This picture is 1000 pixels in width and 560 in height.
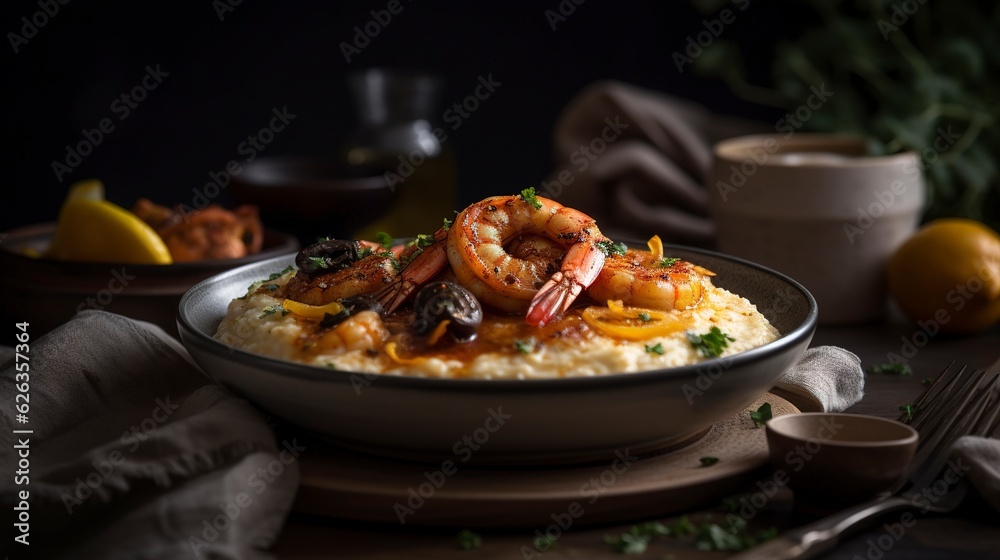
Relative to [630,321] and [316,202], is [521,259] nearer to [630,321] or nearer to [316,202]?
[630,321]

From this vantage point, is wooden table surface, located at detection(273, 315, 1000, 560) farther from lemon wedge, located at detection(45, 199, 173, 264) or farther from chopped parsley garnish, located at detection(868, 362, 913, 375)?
lemon wedge, located at detection(45, 199, 173, 264)

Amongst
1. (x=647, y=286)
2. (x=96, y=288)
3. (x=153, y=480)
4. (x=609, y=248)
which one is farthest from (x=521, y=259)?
(x=96, y=288)

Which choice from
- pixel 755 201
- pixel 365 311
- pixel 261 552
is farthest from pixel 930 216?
pixel 261 552

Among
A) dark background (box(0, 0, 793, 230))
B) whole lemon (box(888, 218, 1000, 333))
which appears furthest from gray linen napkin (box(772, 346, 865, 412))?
dark background (box(0, 0, 793, 230))

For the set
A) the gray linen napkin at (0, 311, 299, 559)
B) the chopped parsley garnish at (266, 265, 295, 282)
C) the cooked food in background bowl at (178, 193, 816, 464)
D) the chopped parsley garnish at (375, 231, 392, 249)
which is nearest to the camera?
the gray linen napkin at (0, 311, 299, 559)

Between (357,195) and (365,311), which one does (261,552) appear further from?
(357,195)

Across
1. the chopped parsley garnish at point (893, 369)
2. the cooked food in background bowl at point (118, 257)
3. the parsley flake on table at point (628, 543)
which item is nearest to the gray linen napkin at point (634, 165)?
the chopped parsley garnish at point (893, 369)

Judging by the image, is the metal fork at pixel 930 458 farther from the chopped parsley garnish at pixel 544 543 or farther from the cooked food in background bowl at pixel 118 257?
the cooked food in background bowl at pixel 118 257
